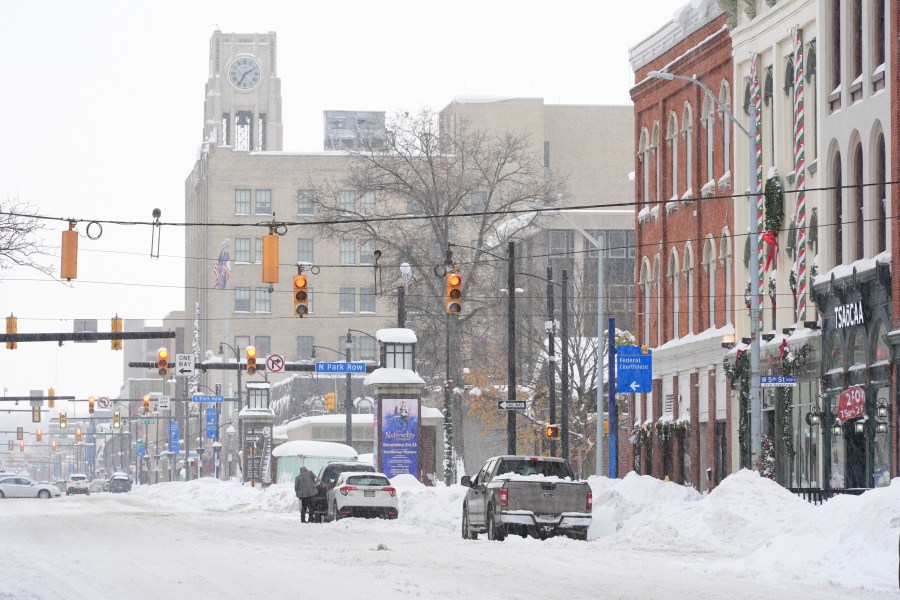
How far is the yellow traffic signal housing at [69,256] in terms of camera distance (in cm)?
2928

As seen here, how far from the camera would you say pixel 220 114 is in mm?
154625

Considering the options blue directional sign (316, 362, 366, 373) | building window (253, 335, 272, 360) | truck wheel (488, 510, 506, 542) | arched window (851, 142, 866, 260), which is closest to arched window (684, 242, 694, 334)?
arched window (851, 142, 866, 260)

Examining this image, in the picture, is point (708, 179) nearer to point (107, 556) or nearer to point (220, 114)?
point (107, 556)

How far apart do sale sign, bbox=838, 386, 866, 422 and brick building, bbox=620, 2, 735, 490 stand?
7.68 meters

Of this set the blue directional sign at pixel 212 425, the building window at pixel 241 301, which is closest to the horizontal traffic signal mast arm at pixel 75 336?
the blue directional sign at pixel 212 425

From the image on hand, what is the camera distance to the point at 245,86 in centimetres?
15650

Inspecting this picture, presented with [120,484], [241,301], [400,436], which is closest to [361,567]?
[400,436]

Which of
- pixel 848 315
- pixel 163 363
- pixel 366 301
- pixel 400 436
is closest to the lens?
pixel 848 315

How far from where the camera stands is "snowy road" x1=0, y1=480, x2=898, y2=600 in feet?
62.6

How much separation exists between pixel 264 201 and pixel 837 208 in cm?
10701

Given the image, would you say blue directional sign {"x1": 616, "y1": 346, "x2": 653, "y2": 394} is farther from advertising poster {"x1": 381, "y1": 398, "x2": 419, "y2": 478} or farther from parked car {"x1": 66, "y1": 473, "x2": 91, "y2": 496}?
parked car {"x1": 66, "y1": 473, "x2": 91, "y2": 496}

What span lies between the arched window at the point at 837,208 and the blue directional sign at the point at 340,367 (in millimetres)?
23866

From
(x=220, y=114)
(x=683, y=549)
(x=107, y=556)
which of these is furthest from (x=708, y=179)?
(x=220, y=114)

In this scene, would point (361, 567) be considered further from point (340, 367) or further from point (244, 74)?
point (244, 74)
